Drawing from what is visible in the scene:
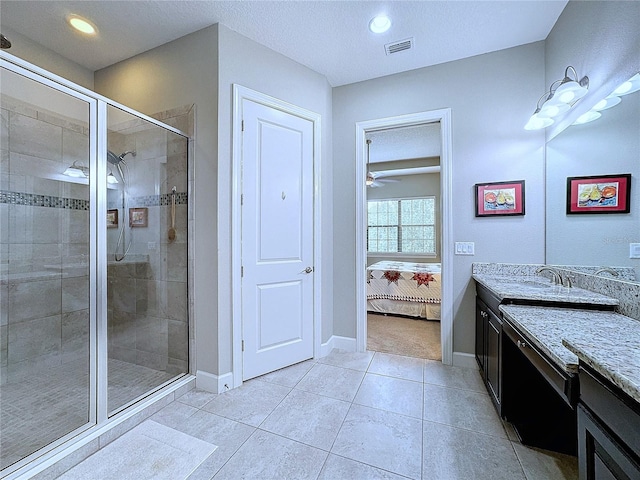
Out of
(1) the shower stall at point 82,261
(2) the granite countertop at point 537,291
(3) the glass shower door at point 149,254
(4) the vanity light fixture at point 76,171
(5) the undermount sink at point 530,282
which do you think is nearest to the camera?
(2) the granite countertop at point 537,291

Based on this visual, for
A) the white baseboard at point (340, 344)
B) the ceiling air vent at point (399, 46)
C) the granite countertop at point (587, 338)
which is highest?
the ceiling air vent at point (399, 46)

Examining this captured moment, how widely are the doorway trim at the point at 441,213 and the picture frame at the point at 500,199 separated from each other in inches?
9.8

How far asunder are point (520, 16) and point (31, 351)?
4.63m

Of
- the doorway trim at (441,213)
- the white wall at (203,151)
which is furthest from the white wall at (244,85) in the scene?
the doorway trim at (441,213)

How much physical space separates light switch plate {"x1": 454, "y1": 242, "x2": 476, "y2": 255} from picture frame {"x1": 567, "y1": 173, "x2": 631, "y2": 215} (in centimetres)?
72

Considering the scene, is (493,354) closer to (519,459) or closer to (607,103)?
(519,459)

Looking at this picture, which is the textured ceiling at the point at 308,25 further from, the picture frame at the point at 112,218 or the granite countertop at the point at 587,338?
the granite countertop at the point at 587,338

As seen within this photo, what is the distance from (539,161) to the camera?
2.38 metres

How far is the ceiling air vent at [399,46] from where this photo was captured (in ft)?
7.75

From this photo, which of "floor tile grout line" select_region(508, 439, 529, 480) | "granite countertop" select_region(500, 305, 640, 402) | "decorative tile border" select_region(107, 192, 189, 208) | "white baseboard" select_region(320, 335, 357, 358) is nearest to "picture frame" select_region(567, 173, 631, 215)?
"granite countertop" select_region(500, 305, 640, 402)

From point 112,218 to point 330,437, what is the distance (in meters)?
2.12

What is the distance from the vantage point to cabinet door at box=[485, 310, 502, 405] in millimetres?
1784

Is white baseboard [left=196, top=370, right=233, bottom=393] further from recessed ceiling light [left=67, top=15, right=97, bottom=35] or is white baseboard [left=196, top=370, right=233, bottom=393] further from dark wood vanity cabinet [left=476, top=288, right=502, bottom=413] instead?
recessed ceiling light [left=67, top=15, right=97, bottom=35]

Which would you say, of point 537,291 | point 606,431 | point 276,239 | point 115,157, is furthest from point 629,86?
point 115,157
